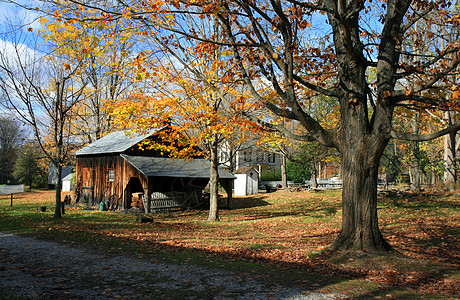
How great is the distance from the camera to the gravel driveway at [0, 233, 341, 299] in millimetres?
5379

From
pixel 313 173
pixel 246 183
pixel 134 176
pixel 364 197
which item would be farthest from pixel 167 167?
pixel 364 197

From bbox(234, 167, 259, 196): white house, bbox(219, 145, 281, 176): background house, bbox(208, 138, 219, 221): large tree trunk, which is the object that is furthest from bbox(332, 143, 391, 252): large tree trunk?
bbox(219, 145, 281, 176): background house

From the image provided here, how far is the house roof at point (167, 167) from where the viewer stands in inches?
869

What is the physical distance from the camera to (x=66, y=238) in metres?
11.0

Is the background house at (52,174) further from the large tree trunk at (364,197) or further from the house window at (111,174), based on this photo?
the large tree trunk at (364,197)

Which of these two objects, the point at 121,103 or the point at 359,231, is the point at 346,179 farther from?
the point at 121,103

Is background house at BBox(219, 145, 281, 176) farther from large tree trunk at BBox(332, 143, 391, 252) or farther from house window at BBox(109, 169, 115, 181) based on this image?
large tree trunk at BBox(332, 143, 391, 252)

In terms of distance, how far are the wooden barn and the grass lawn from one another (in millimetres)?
5450

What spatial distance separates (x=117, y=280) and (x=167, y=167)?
17.6 m

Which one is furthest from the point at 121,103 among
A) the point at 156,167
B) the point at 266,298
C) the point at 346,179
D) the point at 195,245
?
the point at 266,298

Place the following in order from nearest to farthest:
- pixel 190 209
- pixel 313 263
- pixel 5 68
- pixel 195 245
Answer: pixel 313 263, pixel 195 245, pixel 5 68, pixel 190 209

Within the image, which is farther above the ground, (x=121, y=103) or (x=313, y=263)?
(x=121, y=103)

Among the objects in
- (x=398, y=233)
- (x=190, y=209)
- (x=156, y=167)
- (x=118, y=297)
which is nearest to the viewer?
(x=118, y=297)

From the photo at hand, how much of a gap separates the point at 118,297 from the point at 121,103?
1318 centimetres
